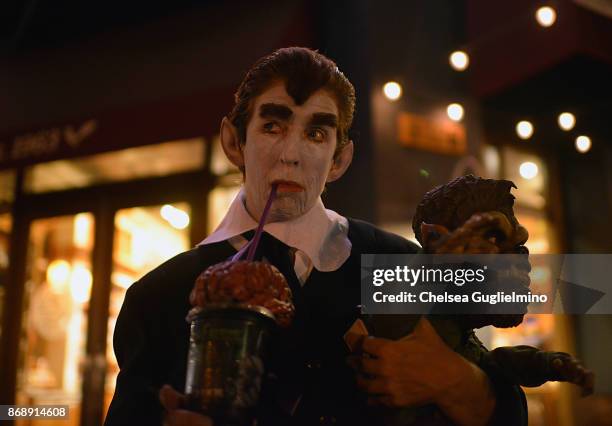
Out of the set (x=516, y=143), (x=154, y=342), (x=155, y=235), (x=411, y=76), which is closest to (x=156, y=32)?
(x=155, y=235)

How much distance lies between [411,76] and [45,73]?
8.66 feet

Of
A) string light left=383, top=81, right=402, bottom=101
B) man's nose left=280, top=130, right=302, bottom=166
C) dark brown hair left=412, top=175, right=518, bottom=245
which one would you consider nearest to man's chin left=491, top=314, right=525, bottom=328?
dark brown hair left=412, top=175, right=518, bottom=245

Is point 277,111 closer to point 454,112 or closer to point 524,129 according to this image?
point 454,112

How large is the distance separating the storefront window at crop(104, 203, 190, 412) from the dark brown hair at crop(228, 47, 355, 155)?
3356mm

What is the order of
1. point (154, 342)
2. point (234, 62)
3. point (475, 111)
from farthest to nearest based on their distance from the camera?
point (475, 111) → point (234, 62) → point (154, 342)

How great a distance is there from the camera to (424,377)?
85cm

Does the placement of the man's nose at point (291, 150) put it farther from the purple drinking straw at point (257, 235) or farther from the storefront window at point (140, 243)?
the storefront window at point (140, 243)

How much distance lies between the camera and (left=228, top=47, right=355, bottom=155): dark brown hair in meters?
1.06

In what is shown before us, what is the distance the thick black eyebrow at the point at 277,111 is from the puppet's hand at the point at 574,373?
0.52 m

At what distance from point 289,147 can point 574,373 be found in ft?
1.68

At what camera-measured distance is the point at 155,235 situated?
4555 mm

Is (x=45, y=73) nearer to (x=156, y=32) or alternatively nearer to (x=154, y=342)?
(x=156, y=32)

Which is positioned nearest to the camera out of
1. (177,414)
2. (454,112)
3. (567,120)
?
(177,414)

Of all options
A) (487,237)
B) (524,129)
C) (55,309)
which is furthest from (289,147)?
(55,309)
